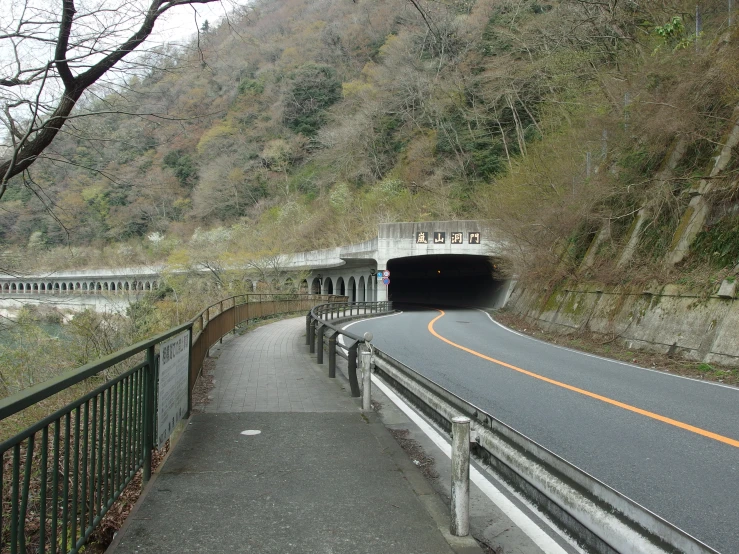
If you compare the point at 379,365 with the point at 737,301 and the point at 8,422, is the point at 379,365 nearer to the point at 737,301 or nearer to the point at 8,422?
the point at 8,422

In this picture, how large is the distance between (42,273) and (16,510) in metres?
9.49

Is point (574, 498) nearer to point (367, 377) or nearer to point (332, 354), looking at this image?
point (367, 377)

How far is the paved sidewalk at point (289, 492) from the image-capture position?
3535mm

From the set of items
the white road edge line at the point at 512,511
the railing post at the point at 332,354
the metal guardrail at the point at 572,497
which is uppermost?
the metal guardrail at the point at 572,497

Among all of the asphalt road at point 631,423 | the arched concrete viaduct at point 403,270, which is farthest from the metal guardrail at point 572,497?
the arched concrete viaduct at point 403,270

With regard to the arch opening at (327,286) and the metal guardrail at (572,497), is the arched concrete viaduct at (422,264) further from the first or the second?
the metal guardrail at (572,497)

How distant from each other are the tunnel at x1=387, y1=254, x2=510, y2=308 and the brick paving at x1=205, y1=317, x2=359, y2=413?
3194 cm

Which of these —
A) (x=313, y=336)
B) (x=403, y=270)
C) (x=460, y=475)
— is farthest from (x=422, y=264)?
(x=460, y=475)

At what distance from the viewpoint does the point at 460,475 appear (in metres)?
3.46

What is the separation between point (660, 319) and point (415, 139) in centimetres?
5189

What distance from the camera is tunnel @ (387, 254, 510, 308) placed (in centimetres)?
4794

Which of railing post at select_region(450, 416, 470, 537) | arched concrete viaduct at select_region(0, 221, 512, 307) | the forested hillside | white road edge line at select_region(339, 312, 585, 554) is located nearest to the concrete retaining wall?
the forested hillside

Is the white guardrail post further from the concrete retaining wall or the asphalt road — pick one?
the concrete retaining wall

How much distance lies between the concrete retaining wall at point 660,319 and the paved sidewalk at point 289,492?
8940 millimetres
